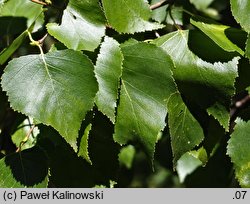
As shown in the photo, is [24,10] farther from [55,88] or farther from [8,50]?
[55,88]

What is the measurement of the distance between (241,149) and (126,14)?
407 mm

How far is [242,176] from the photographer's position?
1204 mm

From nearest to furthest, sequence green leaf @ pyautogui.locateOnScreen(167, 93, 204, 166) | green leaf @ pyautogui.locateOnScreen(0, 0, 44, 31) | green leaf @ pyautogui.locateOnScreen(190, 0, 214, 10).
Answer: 1. green leaf @ pyautogui.locateOnScreen(167, 93, 204, 166)
2. green leaf @ pyautogui.locateOnScreen(0, 0, 44, 31)
3. green leaf @ pyautogui.locateOnScreen(190, 0, 214, 10)

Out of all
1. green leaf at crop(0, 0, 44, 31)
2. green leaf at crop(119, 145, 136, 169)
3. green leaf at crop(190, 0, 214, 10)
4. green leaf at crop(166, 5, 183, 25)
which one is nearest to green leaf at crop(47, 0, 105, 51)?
Result: green leaf at crop(0, 0, 44, 31)

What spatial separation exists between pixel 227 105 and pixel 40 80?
1.35 ft

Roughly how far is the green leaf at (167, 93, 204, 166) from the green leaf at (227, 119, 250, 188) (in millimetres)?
77

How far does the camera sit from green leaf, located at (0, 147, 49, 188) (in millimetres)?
1202

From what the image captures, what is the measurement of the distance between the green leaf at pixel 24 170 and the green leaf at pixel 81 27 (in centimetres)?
30

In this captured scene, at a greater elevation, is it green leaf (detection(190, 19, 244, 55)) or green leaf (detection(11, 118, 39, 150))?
green leaf (detection(190, 19, 244, 55))

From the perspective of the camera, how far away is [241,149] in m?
1.20

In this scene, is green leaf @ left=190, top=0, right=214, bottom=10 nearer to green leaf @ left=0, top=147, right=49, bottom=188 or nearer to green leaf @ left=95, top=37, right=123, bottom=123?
green leaf @ left=95, top=37, right=123, bottom=123

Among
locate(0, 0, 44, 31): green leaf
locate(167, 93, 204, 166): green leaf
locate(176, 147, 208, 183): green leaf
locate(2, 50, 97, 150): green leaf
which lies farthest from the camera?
locate(176, 147, 208, 183): green leaf

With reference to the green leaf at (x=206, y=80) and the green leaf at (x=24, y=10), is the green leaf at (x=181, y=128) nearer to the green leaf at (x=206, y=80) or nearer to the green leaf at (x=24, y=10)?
the green leaf at (x=206, y=80)

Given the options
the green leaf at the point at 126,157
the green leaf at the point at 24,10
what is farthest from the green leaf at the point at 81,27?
the green leaf at the point at 126,157
